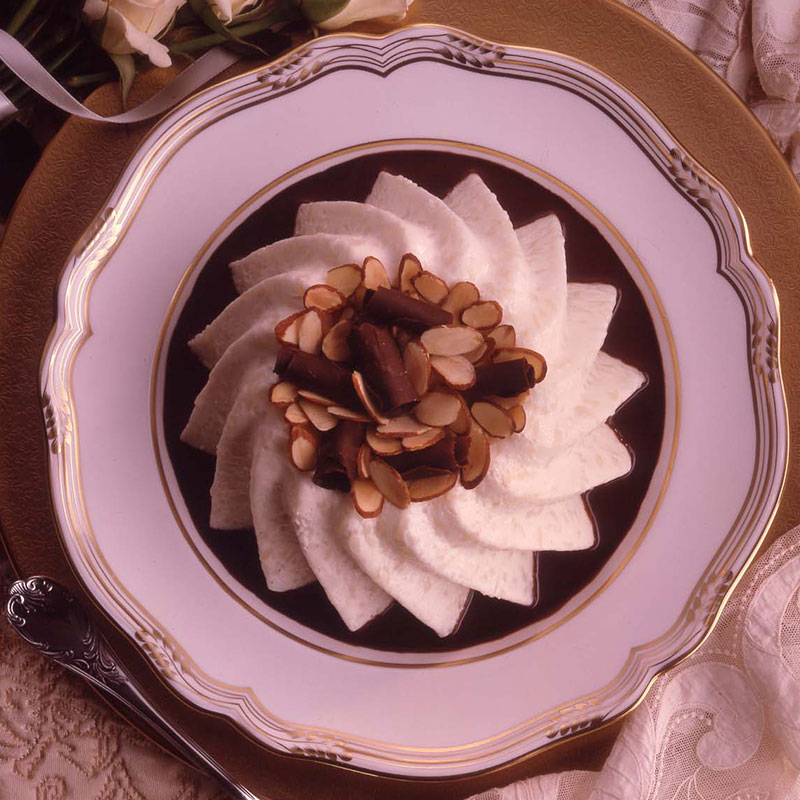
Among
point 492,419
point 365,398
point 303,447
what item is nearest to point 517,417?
point 492,419

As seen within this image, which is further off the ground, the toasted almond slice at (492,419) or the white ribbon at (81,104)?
the white ribbon at (81,104)

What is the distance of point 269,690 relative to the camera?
1.66 metres

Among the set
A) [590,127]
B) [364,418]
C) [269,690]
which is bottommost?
[269,690]

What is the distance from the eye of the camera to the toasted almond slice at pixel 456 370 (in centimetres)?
137

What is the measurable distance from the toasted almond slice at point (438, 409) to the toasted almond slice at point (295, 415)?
19 centimetres

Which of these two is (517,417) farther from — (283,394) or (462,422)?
(283,394)

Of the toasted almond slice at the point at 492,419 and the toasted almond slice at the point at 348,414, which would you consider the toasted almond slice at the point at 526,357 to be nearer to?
the toasted almond slice at the point at 492,419

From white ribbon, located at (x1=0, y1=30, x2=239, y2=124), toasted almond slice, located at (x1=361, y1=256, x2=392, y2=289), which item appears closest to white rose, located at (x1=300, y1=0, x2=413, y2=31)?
white ribbon, located at (x1=0, y1=30, x2=239, y2=124)

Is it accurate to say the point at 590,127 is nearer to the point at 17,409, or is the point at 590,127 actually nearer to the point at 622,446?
the point at 622,446

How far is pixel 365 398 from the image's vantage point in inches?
52.9

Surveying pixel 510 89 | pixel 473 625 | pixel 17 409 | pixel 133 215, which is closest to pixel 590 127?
pixel 510 89

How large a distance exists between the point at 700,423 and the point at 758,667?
20.8 inches

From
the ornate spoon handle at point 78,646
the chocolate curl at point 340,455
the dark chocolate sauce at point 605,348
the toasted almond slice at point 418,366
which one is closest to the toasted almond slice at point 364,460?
the chocolate curl at point 340,455

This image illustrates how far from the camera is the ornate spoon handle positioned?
1.59m
